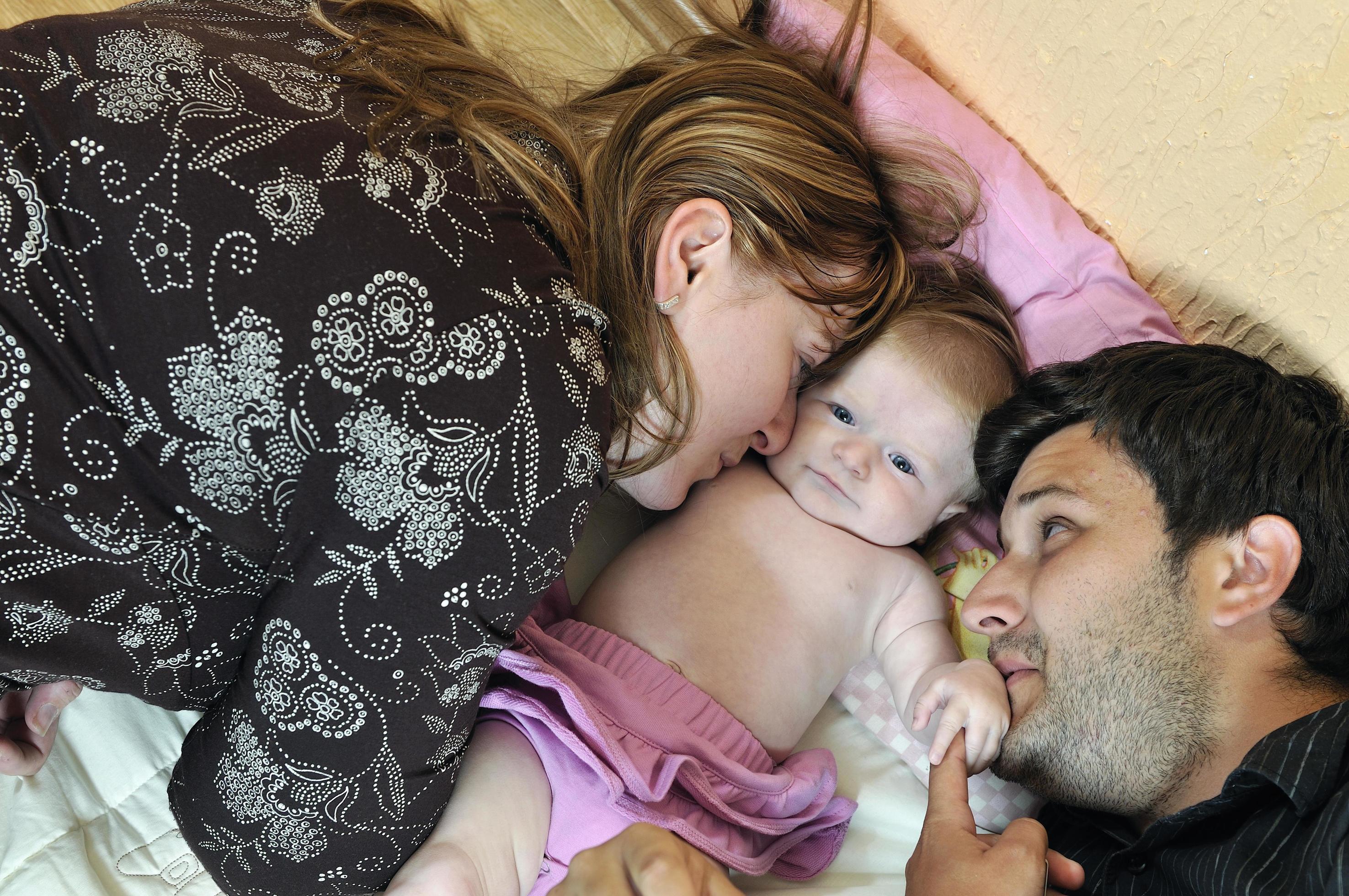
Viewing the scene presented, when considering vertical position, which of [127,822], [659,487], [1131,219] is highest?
[1131,219]

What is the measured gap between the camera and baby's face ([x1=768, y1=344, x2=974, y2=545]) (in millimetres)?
1358

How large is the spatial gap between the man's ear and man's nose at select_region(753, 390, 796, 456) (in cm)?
59

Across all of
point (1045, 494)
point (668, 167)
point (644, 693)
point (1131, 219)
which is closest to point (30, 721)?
point (644, 693)

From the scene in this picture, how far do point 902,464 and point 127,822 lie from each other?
1121 mm

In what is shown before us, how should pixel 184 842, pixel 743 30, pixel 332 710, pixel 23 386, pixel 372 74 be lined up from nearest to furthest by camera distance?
pixel 23 386
pixel 332 710
pixel 372 74
pixel 184 842
pixel 743 30

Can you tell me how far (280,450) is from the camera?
2.77ft

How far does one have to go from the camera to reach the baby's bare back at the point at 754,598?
130 cm

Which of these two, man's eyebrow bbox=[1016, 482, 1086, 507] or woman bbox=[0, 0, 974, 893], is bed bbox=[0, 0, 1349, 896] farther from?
man's eyebrow bbox=[1016, 482, 1086, 507]

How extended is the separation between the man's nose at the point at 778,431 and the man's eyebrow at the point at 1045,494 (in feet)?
1.13

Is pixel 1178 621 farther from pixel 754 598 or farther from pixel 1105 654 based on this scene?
pixel 754 598

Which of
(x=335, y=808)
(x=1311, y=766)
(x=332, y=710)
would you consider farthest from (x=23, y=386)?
(x=1311, y=766)

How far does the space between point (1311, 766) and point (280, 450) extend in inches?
40.3

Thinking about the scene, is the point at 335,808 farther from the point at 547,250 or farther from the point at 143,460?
the point at 547,250

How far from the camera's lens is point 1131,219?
4.33ft
